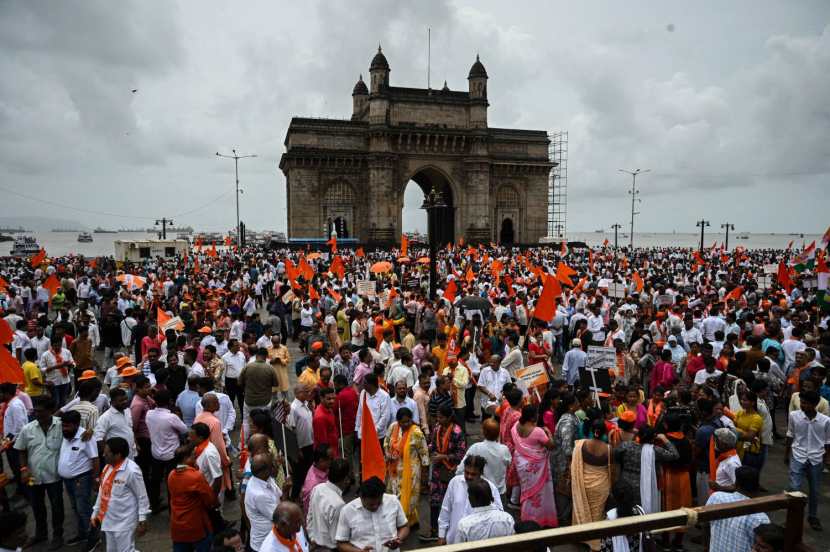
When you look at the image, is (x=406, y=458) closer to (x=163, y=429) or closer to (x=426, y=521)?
(x=426, y=521)

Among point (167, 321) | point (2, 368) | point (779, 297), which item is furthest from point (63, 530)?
point (779, 297)

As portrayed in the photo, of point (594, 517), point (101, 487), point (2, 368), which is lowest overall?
point (594, 517)

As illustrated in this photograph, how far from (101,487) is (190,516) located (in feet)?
3.10

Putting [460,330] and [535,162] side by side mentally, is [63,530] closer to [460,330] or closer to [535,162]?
[460,330]

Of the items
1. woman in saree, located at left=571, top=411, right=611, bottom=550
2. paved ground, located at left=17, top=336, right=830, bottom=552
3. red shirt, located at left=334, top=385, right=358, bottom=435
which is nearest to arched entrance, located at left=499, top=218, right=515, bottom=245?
paved ground, located at left=17, top=336, right=830, bottom=552

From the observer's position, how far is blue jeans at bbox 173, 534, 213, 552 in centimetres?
470

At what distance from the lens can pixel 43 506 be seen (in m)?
5.74

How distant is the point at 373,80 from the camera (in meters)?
50.2

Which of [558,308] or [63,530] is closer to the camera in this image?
[63,530]

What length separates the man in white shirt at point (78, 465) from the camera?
17.9ft

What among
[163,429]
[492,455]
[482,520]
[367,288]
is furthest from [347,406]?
[367,288]

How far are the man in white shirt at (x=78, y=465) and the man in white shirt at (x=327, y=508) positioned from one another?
2.89 m

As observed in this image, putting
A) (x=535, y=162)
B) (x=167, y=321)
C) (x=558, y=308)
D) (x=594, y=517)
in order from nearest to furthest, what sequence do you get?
(x=594, y=517) < (x=167, y=321) < (x=558, y=308) < (x=535, y=162)

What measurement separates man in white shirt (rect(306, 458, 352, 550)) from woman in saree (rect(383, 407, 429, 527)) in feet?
4.61
